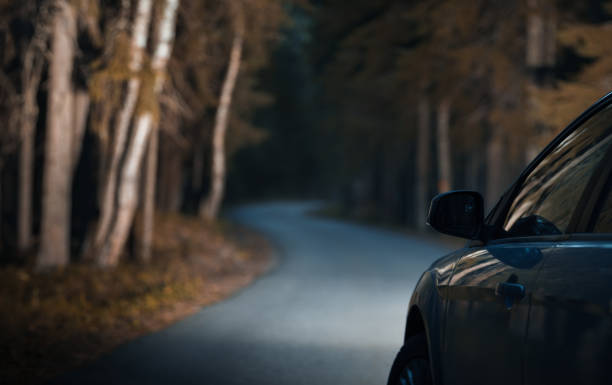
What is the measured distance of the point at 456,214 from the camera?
3.36m

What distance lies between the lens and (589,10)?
68.6ft

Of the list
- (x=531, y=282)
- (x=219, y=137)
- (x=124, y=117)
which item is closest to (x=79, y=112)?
(x=124, y=117)

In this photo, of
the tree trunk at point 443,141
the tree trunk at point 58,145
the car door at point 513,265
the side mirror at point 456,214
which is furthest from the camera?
the tree trunk at point 443,141

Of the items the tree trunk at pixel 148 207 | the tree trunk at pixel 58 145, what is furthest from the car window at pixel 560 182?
the tree trunk at pixel 148 207

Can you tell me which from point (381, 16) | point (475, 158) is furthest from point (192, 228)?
point (475, 158)

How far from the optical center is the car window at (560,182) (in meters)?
2.63

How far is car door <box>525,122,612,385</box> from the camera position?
80.1 inches

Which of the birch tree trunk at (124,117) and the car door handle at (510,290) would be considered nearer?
the car door handle at (510,290)

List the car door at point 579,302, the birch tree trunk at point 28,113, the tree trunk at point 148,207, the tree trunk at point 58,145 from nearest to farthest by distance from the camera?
1. the car door at point 579,302
2. the tree trunk at point 58,145
3. the birch tree trunk at point 28,113
4. the tree trunk at point 148,207

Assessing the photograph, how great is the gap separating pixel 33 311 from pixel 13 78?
32.2 feet

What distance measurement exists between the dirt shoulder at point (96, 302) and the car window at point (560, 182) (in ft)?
16.0

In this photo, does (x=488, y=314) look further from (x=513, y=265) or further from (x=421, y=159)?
(x=421, y=159)

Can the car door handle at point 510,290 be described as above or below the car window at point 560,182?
below

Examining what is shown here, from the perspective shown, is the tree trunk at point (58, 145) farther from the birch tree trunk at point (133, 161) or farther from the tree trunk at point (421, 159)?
the tree trunk at point (421, 159)
